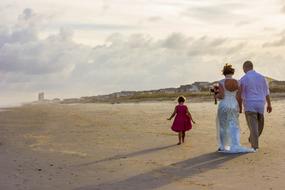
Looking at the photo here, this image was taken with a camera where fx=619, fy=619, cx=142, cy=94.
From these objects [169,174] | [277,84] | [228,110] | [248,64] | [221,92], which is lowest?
A: [169,174]

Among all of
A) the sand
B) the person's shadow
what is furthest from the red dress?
the person's shadow

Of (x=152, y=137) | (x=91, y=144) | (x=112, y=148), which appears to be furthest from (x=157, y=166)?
(x=152, y=137)

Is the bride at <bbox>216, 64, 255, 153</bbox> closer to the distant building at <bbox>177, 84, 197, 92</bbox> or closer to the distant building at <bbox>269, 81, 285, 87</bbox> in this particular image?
the distant building at <bbox>269, 81, 285, 87</bbox>

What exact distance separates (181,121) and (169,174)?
20.2ft

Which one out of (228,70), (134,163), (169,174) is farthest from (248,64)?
(169,174)

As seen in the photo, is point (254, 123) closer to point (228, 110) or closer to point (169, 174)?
point (228, 110)

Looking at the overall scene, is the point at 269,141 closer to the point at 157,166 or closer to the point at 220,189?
the point at 157,166

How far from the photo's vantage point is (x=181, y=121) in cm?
1739

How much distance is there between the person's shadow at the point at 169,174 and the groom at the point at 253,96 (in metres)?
1.52

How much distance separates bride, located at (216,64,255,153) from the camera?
590 inches

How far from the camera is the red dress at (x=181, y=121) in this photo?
56.7 feet

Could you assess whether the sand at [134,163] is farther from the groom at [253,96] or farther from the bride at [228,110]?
the groom at [253,96]

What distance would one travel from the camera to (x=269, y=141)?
1688cm

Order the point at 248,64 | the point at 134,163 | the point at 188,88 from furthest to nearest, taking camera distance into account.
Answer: the point at 188,88 → the point at 248,64 → the point at 134,163
